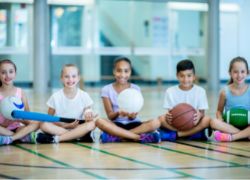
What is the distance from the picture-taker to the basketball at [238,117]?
4438mm

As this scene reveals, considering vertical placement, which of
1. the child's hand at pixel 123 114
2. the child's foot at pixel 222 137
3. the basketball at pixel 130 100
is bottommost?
the child's foot at pixel 222 137

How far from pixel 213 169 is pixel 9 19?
36.9ft

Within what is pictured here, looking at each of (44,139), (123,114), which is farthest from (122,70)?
(44,139)

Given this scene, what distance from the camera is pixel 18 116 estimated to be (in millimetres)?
3834

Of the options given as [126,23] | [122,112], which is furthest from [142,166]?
[126,23]

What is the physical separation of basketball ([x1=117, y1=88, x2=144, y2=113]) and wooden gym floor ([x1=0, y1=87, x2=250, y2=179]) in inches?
11.5

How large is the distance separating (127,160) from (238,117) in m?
1.38

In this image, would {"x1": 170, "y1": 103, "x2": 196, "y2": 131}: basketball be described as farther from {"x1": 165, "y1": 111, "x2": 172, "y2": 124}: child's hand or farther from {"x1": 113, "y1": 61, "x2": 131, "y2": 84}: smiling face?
{"x1": 113, "y1": 61, "x2": 131, "y2": 84}: smiling face

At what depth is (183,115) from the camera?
431 cm

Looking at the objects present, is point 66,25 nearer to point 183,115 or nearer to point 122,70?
point 122,70

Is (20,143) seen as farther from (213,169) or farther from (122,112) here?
(213,169)

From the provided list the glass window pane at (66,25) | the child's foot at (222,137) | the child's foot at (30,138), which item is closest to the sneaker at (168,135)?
the child's foot at (222,137)

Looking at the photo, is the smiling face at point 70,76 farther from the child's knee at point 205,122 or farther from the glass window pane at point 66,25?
the glass window pane at point 66,25

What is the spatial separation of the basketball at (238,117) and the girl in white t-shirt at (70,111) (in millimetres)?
1159
